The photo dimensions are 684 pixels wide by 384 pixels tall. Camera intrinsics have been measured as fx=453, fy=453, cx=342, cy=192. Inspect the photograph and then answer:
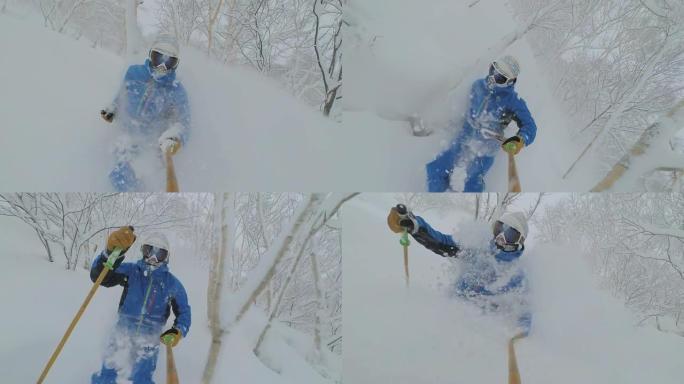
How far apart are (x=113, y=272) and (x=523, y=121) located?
1213 millimetres

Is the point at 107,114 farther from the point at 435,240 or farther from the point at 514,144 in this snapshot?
the point at 514,144

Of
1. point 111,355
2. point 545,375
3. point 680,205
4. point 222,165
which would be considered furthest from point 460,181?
point 111,355

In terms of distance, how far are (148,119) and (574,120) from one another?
1.35 metres

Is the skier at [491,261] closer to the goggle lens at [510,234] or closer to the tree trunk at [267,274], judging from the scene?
the goggle lens at [510,234]

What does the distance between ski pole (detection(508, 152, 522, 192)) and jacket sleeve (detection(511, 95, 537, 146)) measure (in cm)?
7

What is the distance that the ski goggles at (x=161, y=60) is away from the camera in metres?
1.30

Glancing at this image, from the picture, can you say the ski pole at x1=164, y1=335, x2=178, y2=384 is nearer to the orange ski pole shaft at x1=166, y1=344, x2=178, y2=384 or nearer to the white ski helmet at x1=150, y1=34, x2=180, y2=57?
the orange ski pole shaft at x1=166, y1=344, x2=178, y2=384

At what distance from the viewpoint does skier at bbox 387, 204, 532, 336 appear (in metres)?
1.26

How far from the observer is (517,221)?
4.15 feet

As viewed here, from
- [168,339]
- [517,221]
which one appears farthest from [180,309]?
[517,221]

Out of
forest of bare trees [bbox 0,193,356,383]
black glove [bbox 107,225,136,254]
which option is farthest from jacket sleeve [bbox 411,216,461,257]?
black glove [bbox 107,225,136,254]

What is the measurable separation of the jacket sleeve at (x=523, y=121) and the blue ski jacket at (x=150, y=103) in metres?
0.97

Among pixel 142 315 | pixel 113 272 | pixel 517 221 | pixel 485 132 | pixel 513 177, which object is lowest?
pixel 142 315

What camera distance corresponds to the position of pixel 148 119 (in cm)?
134
